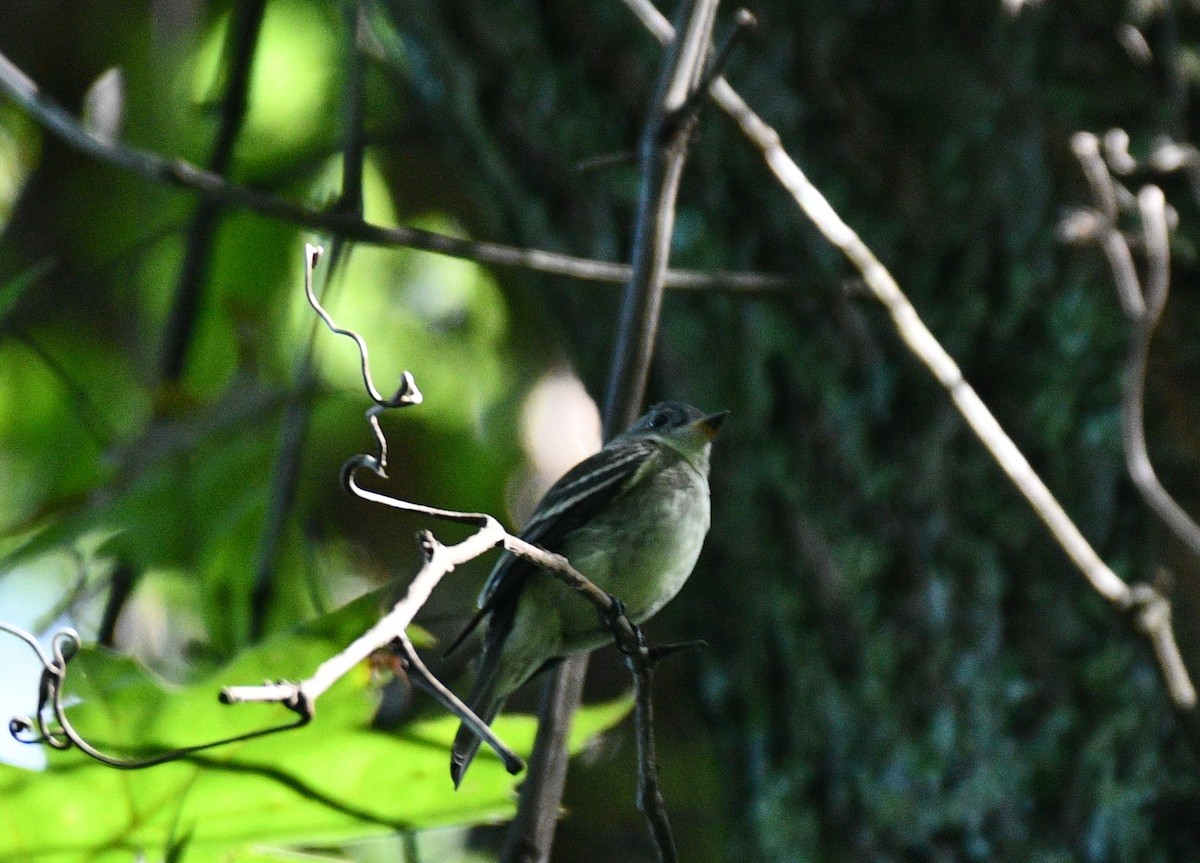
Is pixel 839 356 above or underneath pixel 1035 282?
underneath

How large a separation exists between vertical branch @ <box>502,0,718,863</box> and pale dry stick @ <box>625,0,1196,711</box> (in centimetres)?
32

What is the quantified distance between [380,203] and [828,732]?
2.95m

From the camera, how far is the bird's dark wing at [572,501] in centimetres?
254

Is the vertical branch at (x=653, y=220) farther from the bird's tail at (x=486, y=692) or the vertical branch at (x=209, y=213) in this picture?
the vertical branch at (x=209, y=213)

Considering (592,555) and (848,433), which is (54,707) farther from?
(848,433)

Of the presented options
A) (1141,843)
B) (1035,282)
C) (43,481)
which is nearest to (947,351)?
(1035,282)

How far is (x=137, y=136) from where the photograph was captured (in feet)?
16.0

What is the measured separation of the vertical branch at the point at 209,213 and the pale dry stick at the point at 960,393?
62.3 inches

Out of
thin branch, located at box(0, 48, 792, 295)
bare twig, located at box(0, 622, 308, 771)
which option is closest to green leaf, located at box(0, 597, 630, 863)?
bare twig, located at box(0, 622, 308, 771)

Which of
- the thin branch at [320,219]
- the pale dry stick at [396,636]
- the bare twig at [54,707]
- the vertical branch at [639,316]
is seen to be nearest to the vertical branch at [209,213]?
the thin branch at [320,219]

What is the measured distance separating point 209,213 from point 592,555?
6.52 ft

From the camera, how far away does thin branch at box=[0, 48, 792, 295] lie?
2.59 metres

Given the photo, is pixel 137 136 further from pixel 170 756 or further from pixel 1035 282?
pixel 170 756

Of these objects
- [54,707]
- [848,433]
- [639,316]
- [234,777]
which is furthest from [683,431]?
[54,707]
